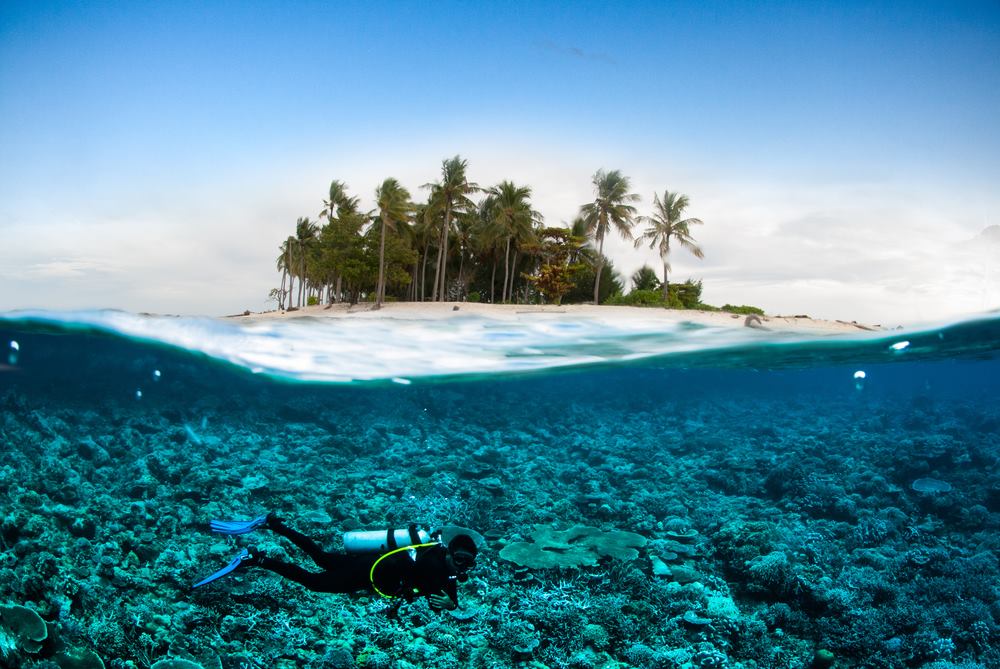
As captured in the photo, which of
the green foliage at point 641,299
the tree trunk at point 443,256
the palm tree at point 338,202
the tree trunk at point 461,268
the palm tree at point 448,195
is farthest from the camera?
the tree trunk at point 461,268

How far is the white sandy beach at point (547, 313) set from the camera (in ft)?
34.4

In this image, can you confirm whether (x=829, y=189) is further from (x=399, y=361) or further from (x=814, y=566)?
(x=399, y=361)

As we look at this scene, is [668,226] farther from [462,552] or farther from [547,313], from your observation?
[462,552]

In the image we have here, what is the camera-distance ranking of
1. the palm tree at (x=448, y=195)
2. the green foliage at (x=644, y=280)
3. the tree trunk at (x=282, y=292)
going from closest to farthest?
the palm tree at (x=448, y=195) < the tree trunk at (x=282, y=292) < the green foliage at (x=644, y=280)

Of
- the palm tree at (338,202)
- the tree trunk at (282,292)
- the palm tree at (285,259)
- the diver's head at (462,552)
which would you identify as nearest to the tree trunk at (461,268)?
the tree trunk at (282,292)

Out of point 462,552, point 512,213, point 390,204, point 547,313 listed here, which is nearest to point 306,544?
point 462,552

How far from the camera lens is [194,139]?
7.79 metres

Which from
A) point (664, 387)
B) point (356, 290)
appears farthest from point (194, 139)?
point (664, 387)

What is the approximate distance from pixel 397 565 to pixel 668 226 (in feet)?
20.5

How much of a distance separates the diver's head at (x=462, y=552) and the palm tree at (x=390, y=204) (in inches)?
227

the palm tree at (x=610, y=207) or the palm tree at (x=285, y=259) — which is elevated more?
the palm tree at (x=610, y=207)

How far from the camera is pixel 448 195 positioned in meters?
10.4

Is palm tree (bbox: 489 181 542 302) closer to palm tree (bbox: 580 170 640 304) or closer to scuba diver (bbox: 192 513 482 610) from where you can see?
palm tree (bbox: 580 170 640 304)

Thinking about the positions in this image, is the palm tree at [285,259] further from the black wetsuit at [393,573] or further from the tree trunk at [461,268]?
the black wetsuit at [393,573]
